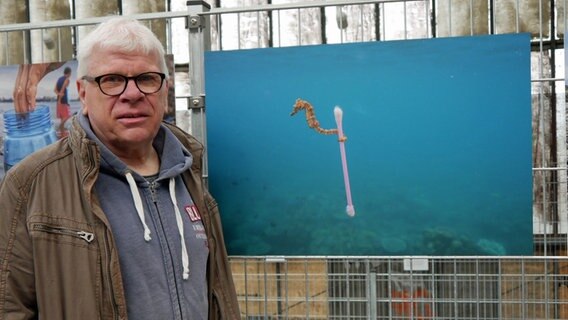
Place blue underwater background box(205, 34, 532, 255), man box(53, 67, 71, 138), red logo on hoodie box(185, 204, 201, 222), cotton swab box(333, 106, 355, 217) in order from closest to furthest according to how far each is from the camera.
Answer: red logo on hoodie box(185, 204, 201, 222)
blue underwater background box(205, 34, 532, 255)
cotton swab box(333, 106, 355, 217)
man box(53, 67, 71, 138)

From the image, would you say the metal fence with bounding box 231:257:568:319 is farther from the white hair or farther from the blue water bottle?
the white hair

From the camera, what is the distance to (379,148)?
360cm

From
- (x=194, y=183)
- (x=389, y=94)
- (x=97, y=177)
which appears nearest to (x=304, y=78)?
(x=389, y=94)

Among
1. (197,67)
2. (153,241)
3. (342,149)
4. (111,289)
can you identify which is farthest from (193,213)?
(197,67)

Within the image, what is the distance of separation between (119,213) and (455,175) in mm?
1904

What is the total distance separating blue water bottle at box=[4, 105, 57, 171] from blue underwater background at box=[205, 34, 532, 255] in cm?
85

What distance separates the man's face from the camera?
2.09m

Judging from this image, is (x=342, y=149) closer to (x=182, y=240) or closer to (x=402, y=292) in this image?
(x=402, y=292)

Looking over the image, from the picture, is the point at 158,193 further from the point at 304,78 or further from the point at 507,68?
the point at 507,68

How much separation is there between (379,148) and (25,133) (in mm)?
1767

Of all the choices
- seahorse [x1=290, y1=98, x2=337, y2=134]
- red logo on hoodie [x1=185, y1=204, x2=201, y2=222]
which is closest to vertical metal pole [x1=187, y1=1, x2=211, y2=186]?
seahorse [x1=290, y1=98, x2=337, y2=134]

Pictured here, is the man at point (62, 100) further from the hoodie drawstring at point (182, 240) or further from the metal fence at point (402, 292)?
the hoodie drawstring at point (182, 240)

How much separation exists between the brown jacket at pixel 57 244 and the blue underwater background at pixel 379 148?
1714 mm

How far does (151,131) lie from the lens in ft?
7.00
